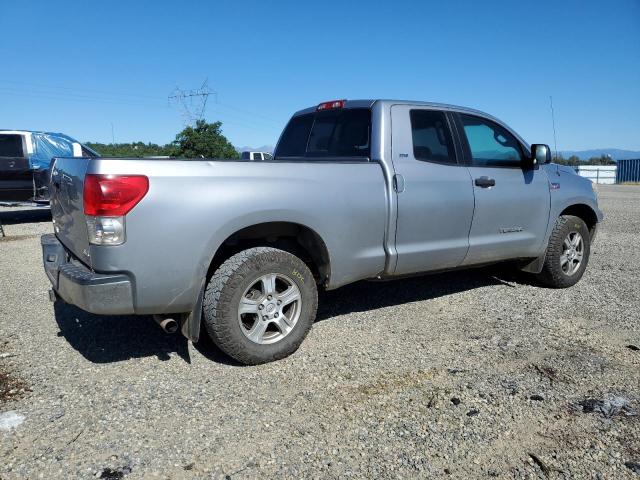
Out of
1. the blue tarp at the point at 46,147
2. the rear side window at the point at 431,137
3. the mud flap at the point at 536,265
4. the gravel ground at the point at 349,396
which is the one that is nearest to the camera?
the gravel ground at the point at 349,396

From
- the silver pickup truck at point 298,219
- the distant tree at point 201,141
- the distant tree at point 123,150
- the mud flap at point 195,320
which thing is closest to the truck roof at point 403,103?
the silver pickup truck at point 298,219

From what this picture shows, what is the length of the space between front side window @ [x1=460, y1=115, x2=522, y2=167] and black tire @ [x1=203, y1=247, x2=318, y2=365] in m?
2.20

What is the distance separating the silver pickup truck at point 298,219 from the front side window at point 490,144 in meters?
→ 0.01

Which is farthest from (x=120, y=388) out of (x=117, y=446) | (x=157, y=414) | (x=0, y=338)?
(x=0, y=338)

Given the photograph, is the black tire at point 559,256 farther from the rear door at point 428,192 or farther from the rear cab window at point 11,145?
the rear cab window at point 11,145

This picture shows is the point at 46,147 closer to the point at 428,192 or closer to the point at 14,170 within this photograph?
the point at 14,170

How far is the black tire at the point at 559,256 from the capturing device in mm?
5602

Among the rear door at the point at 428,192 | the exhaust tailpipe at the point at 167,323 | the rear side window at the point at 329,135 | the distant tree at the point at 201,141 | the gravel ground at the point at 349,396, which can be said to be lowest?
the gravel ground at the point at 349,396

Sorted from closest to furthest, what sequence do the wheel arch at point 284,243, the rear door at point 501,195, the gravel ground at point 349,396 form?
the gravel ground at point 349,396 < the wheel arch at point 284,243 < the rear door at point 501,195

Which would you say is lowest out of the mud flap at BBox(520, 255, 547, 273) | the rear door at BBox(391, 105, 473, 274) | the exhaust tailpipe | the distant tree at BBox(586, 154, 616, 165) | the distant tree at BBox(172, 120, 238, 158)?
the mud flap at BBox(520, 255, 547, 273)

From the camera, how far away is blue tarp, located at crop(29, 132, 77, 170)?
1197cm

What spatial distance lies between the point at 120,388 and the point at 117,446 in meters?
0.72

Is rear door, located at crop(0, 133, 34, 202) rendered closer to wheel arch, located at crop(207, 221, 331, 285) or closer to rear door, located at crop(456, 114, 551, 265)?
wheel arch, located at crop(207, 221, 331, 285)

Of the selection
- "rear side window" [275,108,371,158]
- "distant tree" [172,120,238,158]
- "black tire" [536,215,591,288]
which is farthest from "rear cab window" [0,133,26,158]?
"distant tree" [172,120,238,158]
